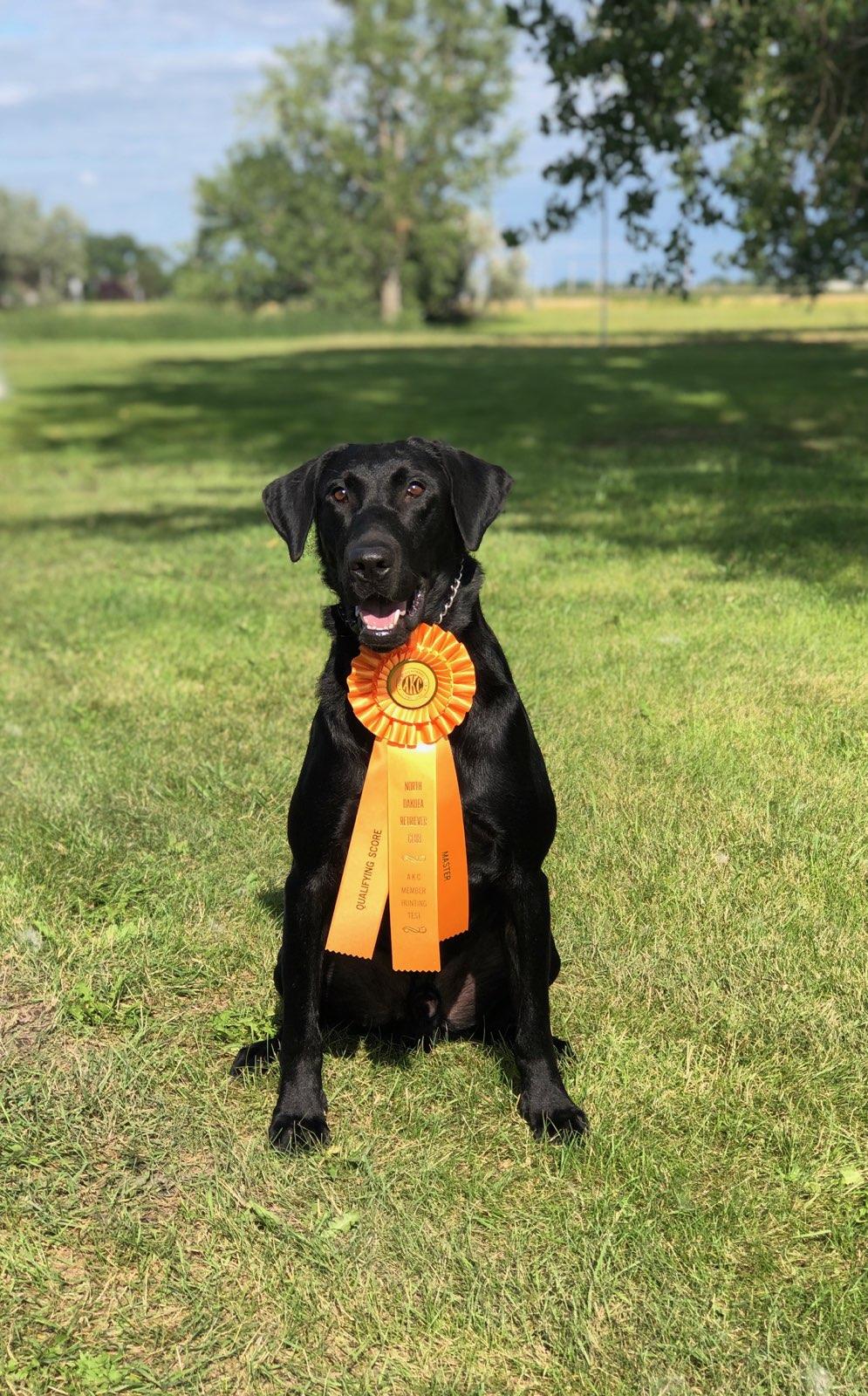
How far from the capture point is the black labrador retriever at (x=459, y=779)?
324 cm

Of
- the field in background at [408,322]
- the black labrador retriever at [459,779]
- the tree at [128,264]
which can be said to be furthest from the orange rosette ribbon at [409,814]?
the tree at [128,264]

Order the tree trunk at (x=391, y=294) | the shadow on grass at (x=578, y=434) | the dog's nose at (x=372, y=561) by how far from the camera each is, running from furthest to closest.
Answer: the tree trunk at (x=391, y=294)
the shadow on grass at (x=578, y=434)
the dog's nose at (x=372, y=561)

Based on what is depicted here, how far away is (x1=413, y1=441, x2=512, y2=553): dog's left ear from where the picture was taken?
11.1ft

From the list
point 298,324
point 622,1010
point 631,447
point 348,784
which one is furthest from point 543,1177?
point 298,324

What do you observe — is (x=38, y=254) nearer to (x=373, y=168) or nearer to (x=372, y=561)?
(x=373, y=168)

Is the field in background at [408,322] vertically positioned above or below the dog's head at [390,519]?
above

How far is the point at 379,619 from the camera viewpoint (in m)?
3.24

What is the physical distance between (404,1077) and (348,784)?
85 cm

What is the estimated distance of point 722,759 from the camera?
213 inches

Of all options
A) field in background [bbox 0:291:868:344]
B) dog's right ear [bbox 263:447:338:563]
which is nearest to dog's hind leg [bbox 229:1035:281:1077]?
dog's right ear [bbox 263:447:338:563]

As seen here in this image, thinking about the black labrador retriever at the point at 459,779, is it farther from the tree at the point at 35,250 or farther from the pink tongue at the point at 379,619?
the tree at the point at 35,250

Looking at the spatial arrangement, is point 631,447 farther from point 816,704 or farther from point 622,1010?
point 622,1010

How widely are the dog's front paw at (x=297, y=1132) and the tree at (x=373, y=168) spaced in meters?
67.9

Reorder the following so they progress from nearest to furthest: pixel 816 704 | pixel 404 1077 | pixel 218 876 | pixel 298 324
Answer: pixel 404 1077
pixel 218 876
pixel 816 704
pixel 298 324
